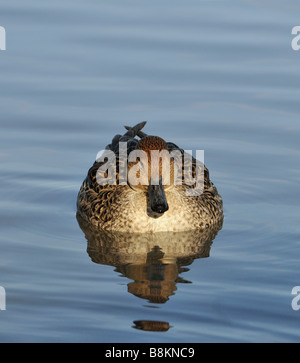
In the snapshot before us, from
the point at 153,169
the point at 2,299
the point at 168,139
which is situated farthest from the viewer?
the point at 168,139

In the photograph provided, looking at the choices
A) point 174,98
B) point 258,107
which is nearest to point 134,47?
point 174,98

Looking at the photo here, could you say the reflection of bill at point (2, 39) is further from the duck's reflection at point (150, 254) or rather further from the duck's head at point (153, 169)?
the duck's head at point (153, 169)

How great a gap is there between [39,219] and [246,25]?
7.19 metres

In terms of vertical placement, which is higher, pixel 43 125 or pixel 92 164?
pixel 43 125

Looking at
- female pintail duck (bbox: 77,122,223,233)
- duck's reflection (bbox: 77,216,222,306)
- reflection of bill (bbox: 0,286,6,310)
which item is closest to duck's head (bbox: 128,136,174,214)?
female pintail duck (bbox: 77,122,223,233)

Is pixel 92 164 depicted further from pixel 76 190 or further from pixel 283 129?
pixel 283 129

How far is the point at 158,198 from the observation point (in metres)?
9.88

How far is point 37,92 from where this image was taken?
13906mm

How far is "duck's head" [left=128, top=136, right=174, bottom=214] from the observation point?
32.5ft

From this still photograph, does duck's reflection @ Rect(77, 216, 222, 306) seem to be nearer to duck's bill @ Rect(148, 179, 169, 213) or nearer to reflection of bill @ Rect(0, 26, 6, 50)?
duck's bill @ Rect(148, 179, 169, 213)

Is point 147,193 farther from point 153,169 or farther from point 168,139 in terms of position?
point 168,139

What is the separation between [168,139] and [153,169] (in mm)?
2541

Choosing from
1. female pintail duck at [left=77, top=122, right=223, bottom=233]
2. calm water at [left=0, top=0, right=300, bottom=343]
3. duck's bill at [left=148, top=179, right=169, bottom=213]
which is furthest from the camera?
female pintail duck at [left=77, top=122, right=223, bottom=233]

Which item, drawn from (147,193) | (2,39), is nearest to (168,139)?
(147,193)
